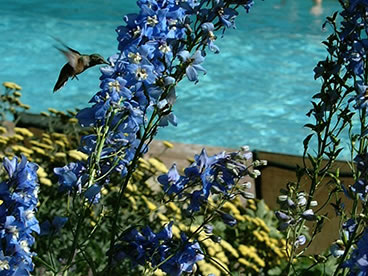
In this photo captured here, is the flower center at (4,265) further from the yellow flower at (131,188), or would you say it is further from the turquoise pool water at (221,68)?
the turquoise pool water at (221,68)

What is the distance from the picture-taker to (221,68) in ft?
29.8

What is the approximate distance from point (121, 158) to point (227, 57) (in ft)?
26.9

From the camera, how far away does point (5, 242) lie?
125 centimetres

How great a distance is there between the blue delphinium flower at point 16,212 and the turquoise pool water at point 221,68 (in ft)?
20.0

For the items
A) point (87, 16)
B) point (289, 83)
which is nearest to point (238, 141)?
point (289, 83)

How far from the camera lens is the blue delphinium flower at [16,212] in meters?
1.22

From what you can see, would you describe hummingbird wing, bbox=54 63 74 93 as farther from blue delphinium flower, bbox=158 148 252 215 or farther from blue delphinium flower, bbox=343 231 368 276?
blue delphinium flower, bbox=343 231 368 276

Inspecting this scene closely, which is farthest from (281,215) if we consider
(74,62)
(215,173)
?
(74,62)

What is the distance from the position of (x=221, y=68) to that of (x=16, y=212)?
792 cm

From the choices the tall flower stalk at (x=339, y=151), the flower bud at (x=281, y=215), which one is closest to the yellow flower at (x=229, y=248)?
the tall flower stalk at (x=339, y=151)

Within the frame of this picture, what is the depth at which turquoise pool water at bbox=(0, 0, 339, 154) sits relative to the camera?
7.61 metres

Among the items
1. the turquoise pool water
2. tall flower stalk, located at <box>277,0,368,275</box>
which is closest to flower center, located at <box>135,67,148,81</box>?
tall flower stalk, located at <box>277,0,368,275</box>

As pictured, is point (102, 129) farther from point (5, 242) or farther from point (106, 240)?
point (106, 240)

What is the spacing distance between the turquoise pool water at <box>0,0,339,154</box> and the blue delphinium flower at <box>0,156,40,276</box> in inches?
240
